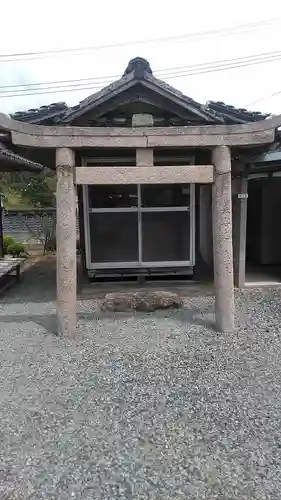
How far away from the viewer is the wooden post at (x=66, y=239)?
16.2 feet

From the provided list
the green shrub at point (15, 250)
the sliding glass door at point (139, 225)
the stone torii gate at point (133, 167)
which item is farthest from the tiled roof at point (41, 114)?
the green shrub at point (15, 250)

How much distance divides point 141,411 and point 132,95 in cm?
421

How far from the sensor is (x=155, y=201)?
8.00m

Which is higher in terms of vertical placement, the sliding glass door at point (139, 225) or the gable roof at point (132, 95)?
the gable roof at point (132, 95)

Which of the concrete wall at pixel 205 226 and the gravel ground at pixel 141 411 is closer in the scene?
the gravel ground at pixel 141 411

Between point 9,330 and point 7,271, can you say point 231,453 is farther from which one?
point 7,271

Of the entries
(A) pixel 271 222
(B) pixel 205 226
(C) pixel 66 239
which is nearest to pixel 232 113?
(C) pixel 66 239

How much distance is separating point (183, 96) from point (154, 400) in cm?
396

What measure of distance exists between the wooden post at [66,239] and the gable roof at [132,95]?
78 centimetres

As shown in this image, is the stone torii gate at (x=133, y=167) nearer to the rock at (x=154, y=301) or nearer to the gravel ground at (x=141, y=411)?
the gravel ground at (x=141, y=411)

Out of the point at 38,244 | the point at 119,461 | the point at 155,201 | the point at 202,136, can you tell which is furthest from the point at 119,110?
the point at 38,244

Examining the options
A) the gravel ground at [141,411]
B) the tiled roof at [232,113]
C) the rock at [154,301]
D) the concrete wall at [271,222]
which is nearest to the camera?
the gravel ground at [141,411]

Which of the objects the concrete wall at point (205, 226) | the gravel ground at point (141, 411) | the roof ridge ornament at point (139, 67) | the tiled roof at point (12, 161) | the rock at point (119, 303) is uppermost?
the roof ridge ornament at point (139, 67)

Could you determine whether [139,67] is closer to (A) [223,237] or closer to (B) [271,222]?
(A) [223,237]
